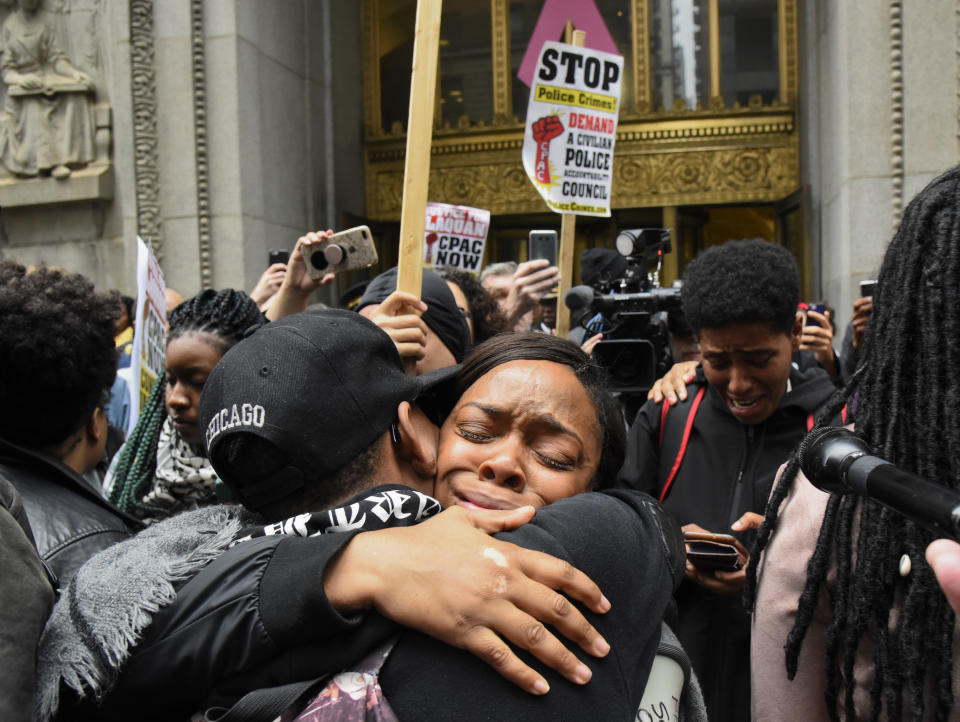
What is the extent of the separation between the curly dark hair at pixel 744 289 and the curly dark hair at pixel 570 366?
3.78ft

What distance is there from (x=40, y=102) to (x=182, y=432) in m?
5.94

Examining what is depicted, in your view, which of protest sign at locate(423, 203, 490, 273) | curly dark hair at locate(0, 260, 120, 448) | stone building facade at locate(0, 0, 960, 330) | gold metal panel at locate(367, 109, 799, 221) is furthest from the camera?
gold metal panel at locate(367, 109, 799, 221)

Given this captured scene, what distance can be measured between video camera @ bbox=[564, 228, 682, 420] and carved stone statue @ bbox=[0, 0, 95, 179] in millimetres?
5616

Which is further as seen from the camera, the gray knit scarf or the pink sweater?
the pink sweater

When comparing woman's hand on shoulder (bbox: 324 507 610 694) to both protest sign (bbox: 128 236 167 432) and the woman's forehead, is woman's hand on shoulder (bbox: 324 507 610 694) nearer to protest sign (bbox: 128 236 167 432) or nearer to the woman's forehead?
the woman's forehead

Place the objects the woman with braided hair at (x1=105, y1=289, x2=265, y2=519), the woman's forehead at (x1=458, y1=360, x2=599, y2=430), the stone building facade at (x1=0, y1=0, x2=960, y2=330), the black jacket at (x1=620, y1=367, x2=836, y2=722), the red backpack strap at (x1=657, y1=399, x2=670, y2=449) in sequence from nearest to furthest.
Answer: the woman's forehead at (x1=458, y1=360, x2=599, y2=430)
the black jacket at (x1=620, y1=367, x2=836, y2=722)
the woman with braided hair at (x1=105, y1=289, x2=265, y2=519)
the red backpack strap at (x1=657, y1=399, x2=670, y2=449)
the stone building facade at (x1=0, y1=0, x2=960, y2=330)

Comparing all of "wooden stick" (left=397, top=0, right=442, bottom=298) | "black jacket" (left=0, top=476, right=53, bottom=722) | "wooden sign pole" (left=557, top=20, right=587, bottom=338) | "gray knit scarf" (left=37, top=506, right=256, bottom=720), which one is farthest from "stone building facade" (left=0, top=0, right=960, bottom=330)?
"black jacket" (left=0, top=476, right=53, bottom=722)

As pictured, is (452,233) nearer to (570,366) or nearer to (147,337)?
(147,337)

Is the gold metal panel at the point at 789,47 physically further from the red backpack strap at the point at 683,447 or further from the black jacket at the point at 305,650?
the black jacket at the point at 305,650

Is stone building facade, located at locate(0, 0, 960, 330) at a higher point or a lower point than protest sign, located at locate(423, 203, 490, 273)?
higher

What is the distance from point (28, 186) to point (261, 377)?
7311 mm

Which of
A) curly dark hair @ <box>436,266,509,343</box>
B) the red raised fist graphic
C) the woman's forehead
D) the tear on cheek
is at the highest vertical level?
the red raised fist graphic

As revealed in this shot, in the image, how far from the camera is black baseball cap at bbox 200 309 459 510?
129 cm

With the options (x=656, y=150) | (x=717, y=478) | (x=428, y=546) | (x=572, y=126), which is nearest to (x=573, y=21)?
(x=572, y=126)
